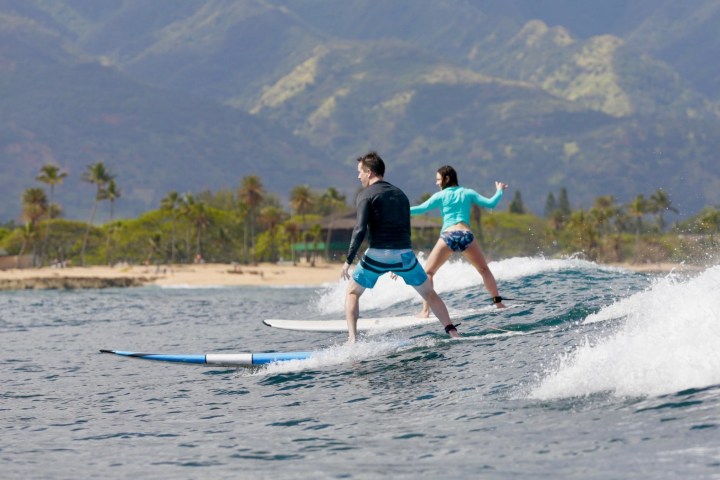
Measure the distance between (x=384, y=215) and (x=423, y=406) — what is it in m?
3.23

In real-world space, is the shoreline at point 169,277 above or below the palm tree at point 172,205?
below

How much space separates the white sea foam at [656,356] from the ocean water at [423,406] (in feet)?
0.06

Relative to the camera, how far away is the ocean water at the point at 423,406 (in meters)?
8.63

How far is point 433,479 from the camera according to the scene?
8.16 meters

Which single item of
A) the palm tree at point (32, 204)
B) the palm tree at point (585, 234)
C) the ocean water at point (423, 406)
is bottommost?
the ocean water at point (423, 406)

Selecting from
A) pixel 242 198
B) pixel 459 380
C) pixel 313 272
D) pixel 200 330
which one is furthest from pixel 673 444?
pixel 242 198

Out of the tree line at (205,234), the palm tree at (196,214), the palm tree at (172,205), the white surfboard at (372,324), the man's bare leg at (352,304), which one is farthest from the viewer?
the palm tree at (196,214)

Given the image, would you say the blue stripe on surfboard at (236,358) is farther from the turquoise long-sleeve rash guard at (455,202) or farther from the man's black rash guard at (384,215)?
the turquoise long-sleeve rash guard at (455,202)

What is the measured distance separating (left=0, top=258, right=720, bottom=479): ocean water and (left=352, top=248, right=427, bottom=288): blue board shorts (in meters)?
0.99

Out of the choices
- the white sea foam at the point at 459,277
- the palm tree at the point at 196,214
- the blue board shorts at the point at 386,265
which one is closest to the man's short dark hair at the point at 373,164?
the blue board shorts at the point at 386,265

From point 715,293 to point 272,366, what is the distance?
17.7 ft

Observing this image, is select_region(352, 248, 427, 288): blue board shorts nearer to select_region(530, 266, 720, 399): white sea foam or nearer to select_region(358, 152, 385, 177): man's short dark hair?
select_region(358, 152, 385, 177): man's short dark hair

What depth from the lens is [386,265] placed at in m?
13.5

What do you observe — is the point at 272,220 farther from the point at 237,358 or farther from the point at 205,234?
the point at 237,358
